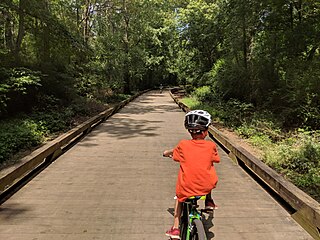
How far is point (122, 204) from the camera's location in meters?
5.00

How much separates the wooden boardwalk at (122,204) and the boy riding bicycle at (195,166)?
937 millimetres

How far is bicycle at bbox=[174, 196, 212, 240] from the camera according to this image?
3.11 metres

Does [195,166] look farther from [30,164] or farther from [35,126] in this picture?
[35,126]

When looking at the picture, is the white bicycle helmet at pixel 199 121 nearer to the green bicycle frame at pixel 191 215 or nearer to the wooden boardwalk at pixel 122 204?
the green bicycle frame at pixel 191 215

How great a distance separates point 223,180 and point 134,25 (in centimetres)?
2908

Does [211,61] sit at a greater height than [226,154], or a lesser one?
greater

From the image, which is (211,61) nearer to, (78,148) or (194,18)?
(194,18)

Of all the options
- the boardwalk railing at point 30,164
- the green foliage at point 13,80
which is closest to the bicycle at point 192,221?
Answer: the boardwalk railing at point 30,164

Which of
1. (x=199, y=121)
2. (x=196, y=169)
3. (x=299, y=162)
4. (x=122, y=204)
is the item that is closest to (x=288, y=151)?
(x=299, y=162)

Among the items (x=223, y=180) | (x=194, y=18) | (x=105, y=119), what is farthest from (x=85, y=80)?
(x=223, y=180)

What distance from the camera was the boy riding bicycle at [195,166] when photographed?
10.9 feet

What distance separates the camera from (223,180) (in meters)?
6.36

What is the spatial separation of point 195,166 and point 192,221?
0.56 meters

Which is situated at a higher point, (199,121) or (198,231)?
(199,121)
